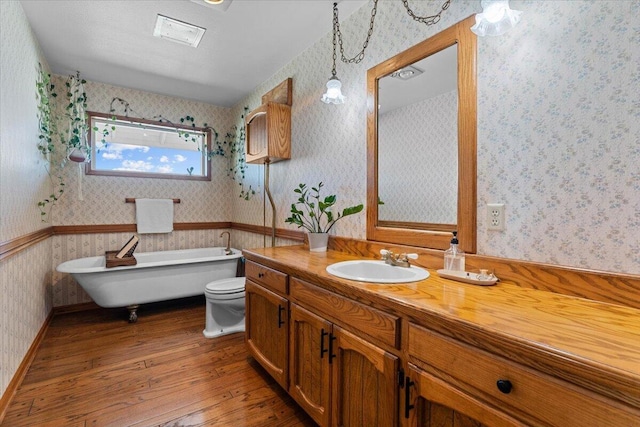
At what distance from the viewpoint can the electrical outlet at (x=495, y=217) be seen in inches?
50.5

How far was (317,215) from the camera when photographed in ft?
7.91

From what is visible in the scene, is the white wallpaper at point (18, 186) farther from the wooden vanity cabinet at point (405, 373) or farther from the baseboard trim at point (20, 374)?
the wooden vanity cabinet at point (405, 373)

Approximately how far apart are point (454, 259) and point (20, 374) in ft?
8.95

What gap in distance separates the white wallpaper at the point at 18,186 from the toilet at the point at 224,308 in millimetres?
1189

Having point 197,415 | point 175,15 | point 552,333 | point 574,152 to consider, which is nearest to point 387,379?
point 552,333

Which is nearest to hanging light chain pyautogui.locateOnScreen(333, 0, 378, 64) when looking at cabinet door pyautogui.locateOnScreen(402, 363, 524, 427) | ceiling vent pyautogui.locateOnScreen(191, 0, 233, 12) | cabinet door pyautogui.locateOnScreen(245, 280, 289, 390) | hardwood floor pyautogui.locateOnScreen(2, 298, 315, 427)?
ceiling vent pyautogui.locateOnScreen(191, 0, 233, 12)

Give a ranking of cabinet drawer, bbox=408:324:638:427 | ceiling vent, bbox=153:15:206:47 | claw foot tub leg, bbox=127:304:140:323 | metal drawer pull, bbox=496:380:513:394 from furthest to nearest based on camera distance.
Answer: claw foot tub leg, bbox=127:304:140:323
ceiling vent, bbox=153:15:206:47
metal drawer pull, bbox=496:380:513:394
cabinet drawer, bbox=408:324:638:427

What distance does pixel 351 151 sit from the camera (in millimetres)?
2082

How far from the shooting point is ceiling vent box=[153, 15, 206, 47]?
2.21 m

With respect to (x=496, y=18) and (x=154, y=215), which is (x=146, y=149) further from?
(x=496, y=18)

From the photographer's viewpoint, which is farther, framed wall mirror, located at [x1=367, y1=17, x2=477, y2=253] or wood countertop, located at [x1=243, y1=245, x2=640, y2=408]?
framed wall mirror, located at [x1=367, y1=17, x2=477, y2=253]

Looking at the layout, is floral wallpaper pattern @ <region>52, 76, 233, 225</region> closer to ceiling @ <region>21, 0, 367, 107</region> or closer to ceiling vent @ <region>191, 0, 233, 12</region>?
ceiling @ <region>21, 0, 367, 107</region>

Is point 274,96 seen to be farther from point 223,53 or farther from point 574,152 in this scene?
point 574,152

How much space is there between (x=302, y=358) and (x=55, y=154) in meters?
3.37
